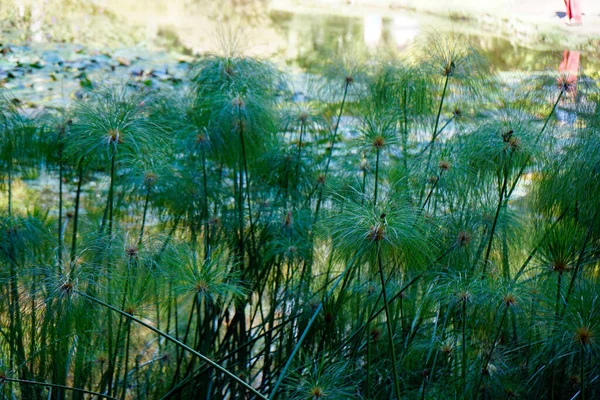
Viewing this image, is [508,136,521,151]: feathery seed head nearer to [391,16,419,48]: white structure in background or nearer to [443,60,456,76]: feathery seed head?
[443,60,456,76]: feathery seed head

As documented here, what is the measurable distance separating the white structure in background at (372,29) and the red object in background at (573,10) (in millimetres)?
1882

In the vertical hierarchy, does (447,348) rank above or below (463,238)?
below

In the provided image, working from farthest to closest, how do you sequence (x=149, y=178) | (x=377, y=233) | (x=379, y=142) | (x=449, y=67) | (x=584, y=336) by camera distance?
(x=449, y=67), (x=149, y=178), (x=379, y=142), (x=584, y=336), (x=377, y=233)

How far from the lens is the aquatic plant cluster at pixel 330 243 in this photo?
212cm

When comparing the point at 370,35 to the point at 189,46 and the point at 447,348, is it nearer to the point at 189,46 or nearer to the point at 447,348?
the point at 189,46

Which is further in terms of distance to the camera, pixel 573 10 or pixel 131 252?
pixel 573 10

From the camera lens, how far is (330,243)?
245cm

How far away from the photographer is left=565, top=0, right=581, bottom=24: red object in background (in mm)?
8023

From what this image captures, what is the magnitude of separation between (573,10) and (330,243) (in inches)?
259

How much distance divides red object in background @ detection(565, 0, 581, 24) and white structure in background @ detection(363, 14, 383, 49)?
1.88 m

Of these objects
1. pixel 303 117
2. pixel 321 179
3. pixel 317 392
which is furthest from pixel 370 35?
pixel 317 392

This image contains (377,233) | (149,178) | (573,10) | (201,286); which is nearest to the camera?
(377,233)

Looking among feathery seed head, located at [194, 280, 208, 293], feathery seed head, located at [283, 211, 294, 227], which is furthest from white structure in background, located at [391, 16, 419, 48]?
feathery seed head, located at [194, 280, 208, 293]

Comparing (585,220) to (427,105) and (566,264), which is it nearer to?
(566,264)
